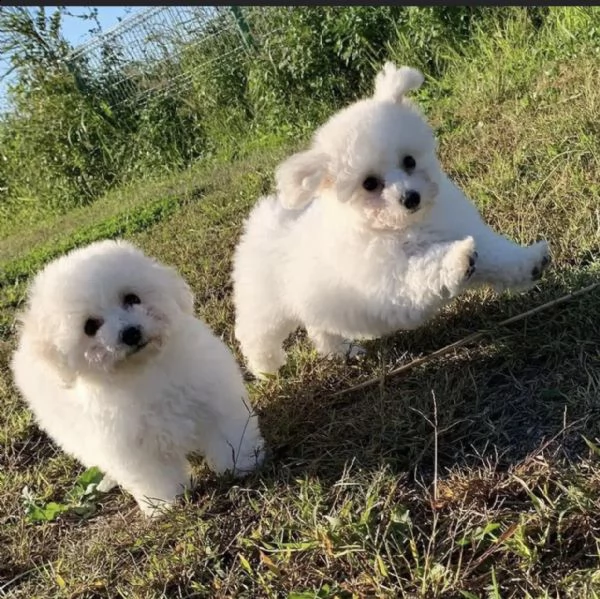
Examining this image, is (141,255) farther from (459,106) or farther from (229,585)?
(459,106)

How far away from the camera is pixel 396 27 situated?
7.48 m

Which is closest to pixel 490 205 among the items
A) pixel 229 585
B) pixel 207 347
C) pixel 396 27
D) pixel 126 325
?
pixel 207 347

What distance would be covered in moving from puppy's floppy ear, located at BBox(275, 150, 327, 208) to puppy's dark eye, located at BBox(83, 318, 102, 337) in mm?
845

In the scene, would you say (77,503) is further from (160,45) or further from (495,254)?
(160,45)

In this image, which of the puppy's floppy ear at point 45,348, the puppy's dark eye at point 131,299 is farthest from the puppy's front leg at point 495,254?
the puppy's floppy ear at point 45,348

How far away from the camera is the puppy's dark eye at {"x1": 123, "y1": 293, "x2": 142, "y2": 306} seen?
7.74 feet

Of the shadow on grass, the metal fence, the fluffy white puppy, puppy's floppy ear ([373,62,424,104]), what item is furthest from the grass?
the metal fence

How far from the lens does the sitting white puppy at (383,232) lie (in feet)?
8.07

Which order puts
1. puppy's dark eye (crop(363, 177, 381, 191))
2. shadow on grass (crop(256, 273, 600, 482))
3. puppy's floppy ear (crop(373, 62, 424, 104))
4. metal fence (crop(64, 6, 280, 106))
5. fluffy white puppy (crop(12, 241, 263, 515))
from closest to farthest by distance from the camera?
shadow on grass (crop(256, 273, 600, 482)), fluffy white puppy (crop(12, 241, 263, 515)), puppy's dark eye (crop(363, 177, 381, 191)), puppy's floppy ear (crop(373, 62, 424, 104)), metal fence (crop(64, 6, 280, 106))

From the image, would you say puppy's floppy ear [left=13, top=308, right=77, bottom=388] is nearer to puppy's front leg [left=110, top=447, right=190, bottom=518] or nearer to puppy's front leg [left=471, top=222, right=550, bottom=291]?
puppy's front leg [left=110, top=447, right=190, bottom=518]

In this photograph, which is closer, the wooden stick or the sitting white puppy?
the sitting white puppy

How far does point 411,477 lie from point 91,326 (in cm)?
110

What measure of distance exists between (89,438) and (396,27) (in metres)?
6.22

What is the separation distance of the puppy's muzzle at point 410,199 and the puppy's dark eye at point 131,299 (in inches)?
36.8
